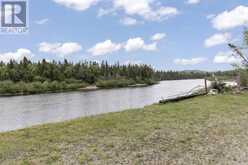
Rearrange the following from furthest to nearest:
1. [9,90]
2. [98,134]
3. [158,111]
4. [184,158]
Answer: [9,90] → [158,111] → [98,134] → [184,158]

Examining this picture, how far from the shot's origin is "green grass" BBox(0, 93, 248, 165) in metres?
4.43

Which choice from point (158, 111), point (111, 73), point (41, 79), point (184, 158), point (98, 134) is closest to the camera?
point (184, 158)

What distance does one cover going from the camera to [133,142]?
548cm

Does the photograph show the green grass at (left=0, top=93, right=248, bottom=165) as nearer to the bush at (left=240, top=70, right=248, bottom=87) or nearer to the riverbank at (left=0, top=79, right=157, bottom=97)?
the bush at (left=240, top=70, right=248, bottom=87)

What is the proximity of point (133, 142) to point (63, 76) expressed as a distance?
2372 inches

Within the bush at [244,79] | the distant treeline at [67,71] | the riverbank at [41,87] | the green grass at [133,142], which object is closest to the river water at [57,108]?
the bush at [244,79]

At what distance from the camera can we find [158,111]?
31.2 feet

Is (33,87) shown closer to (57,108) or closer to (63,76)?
(63,76)

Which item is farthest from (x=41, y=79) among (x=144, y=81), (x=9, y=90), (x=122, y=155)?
(x=122, y=155)

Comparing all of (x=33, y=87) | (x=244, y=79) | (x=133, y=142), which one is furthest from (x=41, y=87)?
(x=133, y=142)

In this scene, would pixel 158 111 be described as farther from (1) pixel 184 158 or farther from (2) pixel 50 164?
(2) pixel 50 164

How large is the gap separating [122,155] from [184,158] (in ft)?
3.32

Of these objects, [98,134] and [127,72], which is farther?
[127,72]

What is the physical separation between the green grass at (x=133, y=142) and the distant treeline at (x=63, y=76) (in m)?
47.4
